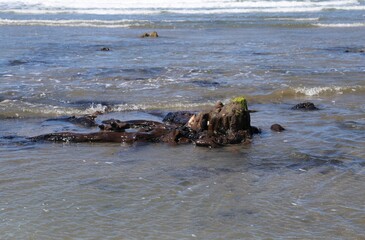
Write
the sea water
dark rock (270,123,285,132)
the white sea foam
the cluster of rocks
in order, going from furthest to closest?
the white sea foam
dark rock (270,123,285,132)
the cluster of rocks
the sea water

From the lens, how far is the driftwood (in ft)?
24.6

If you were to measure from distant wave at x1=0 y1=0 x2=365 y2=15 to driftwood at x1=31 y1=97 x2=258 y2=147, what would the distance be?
30.8 m

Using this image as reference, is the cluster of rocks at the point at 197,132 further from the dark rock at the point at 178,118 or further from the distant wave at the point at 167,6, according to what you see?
the distant wave at the point at 167,6

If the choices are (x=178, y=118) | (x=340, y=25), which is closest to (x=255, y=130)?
(x=178, y=118)

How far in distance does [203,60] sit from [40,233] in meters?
10.8

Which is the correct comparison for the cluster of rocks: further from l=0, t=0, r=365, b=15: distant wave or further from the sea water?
l=0, t=0, r=365, b=15: distant wave

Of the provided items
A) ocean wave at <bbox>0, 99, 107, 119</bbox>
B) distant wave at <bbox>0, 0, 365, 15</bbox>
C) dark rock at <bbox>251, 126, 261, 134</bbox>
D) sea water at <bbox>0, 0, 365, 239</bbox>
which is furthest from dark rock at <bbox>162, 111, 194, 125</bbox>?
distant wave at <bbox>0, 0, 365, 15</bbox>

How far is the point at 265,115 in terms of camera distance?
30.5 feet

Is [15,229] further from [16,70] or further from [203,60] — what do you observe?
[203,60]

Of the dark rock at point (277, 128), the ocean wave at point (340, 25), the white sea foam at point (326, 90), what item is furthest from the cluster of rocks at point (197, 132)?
the ocean wave at point (340, 25)

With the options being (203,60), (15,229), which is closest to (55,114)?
(15,229)

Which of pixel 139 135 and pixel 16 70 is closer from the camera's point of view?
pixel 139 135

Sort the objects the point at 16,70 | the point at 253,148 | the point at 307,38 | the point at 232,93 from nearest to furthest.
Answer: the point at 253,148 < the point at 232,93 < the point at 16,70 < the point at 307,38

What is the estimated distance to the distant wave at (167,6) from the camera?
3966 centimetres
